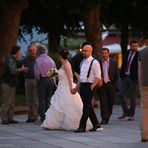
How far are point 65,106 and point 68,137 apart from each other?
5.32 ft

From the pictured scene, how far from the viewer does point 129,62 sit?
680 inches

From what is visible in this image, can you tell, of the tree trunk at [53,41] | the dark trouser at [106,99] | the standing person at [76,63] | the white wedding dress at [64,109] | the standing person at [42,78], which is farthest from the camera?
the tree trunk at [53,41]

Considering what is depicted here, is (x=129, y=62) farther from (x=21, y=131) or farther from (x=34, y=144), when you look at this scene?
(x=34, y=144)

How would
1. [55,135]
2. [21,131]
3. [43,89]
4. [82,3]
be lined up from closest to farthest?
[55,135] → [21,131] → [43,89] → [82,3]

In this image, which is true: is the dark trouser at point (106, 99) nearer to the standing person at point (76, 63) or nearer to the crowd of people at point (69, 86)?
the crowd of people at point (69, 86)

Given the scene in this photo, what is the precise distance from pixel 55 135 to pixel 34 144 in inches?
61.8

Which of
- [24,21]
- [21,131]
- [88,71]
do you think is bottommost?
[21,131]

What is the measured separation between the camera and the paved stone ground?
39.7ft

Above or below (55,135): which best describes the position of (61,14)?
above

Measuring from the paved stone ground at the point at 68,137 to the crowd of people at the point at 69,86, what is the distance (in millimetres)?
373

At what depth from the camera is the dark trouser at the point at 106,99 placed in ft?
54.2

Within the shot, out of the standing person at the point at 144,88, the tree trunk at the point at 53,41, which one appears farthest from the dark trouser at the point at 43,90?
the tree trunk at the point at 53,41

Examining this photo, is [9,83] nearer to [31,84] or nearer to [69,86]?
[31,84]

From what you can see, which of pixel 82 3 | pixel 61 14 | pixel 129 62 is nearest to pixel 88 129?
pixel 129 62
